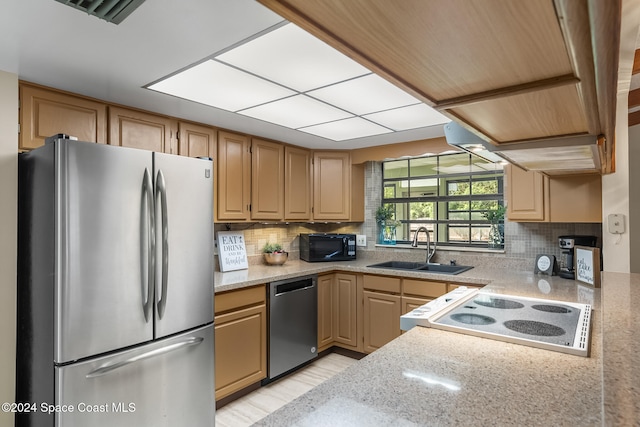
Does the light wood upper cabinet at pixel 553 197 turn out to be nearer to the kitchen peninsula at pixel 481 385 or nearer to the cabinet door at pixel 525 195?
the cabinet door at pixel 525 195

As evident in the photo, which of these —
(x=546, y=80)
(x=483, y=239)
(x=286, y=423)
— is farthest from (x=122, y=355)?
(x=483, y=239)

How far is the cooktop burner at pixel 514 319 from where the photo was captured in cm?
125

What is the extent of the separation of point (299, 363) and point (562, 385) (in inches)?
99.9

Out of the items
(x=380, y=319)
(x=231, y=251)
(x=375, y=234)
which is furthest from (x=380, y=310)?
(x=231, y=251)

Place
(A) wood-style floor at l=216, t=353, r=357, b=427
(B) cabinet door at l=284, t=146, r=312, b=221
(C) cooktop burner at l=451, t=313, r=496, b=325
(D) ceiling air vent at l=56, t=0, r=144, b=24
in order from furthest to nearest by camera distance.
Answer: (B) cabinet door at l=284, t=146, r=312, b=221 → (A) wood-style floor at l=216, t=353, r=357, b=427 → (C) cooktop burner at l=451, t=313, r=496, b=325 → (D) ceiling air vent at l=56, t=0, r=144, b=24

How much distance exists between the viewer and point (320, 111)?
2537 millimetres

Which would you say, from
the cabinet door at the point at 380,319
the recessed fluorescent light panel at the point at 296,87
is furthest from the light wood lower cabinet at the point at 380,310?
the recessed fluorescent light panel at the point at 296,87

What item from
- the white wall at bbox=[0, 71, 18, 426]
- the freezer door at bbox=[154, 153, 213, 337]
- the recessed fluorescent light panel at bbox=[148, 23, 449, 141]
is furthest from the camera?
the freezer door at bbox=[154, 153, 213, 337]

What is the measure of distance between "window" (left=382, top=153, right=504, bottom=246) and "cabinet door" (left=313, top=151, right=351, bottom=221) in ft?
1.65

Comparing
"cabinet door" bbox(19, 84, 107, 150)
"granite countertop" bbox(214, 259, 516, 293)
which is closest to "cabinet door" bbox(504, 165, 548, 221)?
"granite countertop" bbox(214, 259, 516, 293)

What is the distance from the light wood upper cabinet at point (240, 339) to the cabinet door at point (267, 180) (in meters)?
0.81

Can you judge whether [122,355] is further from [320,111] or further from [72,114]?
[320,111]

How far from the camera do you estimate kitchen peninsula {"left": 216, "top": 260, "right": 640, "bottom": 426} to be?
0.67m

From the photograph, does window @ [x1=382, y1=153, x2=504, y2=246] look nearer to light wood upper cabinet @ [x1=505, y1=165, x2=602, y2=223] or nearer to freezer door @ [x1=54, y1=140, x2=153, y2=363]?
light wood upper cabinet @ [x1=505, y1=165, x2=602, y2=223]
